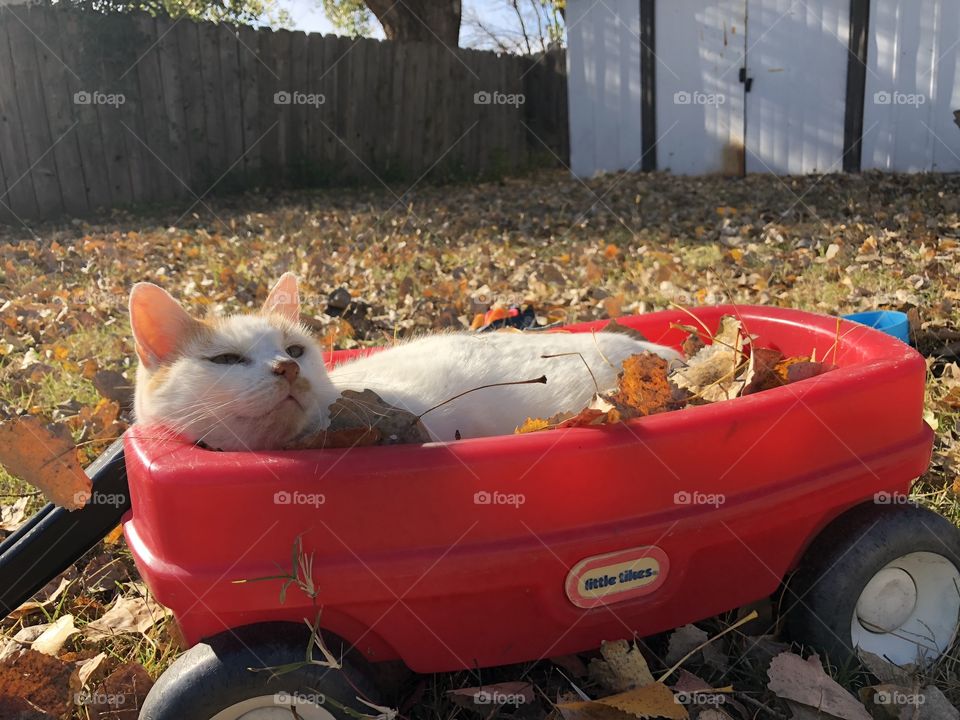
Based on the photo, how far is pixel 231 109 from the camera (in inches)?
324

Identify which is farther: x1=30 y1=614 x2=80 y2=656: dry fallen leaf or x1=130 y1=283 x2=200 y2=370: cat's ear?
x1=30 y1=614 x2=80 y2=656: dry fallen leaf

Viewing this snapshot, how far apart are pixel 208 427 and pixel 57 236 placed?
5.47m

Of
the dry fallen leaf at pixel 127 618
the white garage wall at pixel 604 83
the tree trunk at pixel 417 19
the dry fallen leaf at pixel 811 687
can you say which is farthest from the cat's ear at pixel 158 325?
the tree trunk at pixel 417 19

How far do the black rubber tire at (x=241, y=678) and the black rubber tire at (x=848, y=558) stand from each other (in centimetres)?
82

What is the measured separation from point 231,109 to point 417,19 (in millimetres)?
3412

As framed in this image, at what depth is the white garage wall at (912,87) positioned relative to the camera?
6.74 metres

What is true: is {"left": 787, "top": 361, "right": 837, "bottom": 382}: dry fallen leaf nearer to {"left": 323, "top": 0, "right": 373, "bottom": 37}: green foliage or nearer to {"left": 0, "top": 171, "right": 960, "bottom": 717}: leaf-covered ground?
{"left": 0, "top": 171, "right": 960, "bottom": 717}: leaf-covered ground

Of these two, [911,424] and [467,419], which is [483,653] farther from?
[911,424]

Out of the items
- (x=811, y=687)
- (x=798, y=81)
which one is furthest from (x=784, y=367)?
(x=798, y=81)

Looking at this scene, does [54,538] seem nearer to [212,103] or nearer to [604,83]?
Result: [212,103]

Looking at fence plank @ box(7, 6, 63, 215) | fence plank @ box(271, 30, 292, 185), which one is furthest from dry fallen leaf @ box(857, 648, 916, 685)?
fence plank @ box(271, 30, 292, 185)

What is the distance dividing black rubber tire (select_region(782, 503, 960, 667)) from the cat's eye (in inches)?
45.4

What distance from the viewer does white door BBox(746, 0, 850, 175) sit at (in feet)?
24.4

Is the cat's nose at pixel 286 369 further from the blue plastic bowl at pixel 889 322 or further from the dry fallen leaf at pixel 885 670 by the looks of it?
the blue plastic bowl at pixel 889 322
